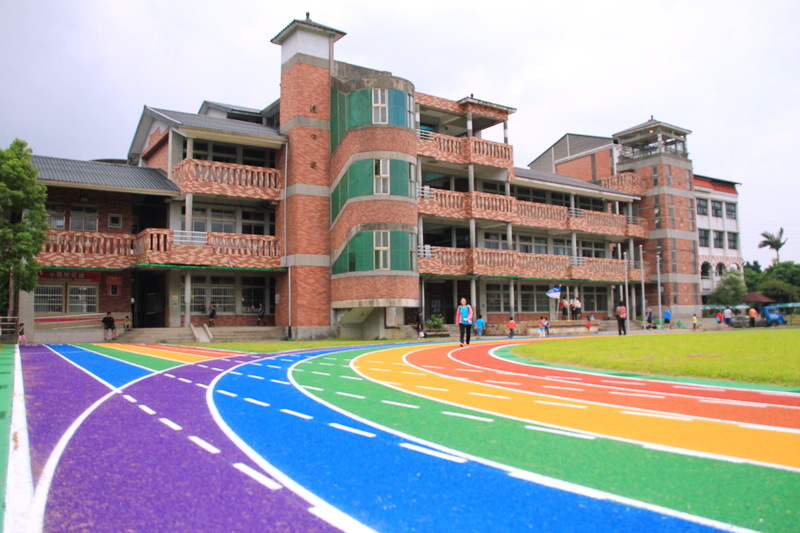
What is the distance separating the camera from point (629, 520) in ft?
13.4

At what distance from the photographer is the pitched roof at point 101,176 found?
30.7 meters

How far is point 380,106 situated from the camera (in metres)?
33.2

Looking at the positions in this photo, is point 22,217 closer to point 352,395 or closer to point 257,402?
point 257,402

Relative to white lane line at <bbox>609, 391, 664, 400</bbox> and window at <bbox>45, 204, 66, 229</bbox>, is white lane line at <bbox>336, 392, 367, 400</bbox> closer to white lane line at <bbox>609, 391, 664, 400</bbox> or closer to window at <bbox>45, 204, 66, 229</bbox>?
white lane line at <bbox>609, 391, 664, 400</bbox>

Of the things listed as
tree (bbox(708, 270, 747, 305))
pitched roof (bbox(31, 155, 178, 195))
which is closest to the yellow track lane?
pitched roof (bbox(31, 155, 178, 195))

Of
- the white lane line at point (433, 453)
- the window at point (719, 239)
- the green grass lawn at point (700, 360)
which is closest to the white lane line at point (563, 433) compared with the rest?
the white lane line at point (433, 453)

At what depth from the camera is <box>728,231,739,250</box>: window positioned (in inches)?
2680

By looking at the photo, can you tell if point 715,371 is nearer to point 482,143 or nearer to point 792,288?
point 482,143

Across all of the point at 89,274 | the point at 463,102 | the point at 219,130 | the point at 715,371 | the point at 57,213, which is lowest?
the point at 715,371

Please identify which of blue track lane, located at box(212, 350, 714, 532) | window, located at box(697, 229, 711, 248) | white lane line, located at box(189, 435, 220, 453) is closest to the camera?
blue track lane, located at box(212, 350, 714, 532)

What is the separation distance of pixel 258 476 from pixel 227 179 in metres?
29.8

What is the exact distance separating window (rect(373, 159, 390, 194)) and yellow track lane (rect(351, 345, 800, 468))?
2140cm

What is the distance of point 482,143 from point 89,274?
81.2 ft

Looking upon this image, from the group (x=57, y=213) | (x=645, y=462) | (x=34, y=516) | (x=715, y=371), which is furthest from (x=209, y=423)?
(x=57, y=213)
